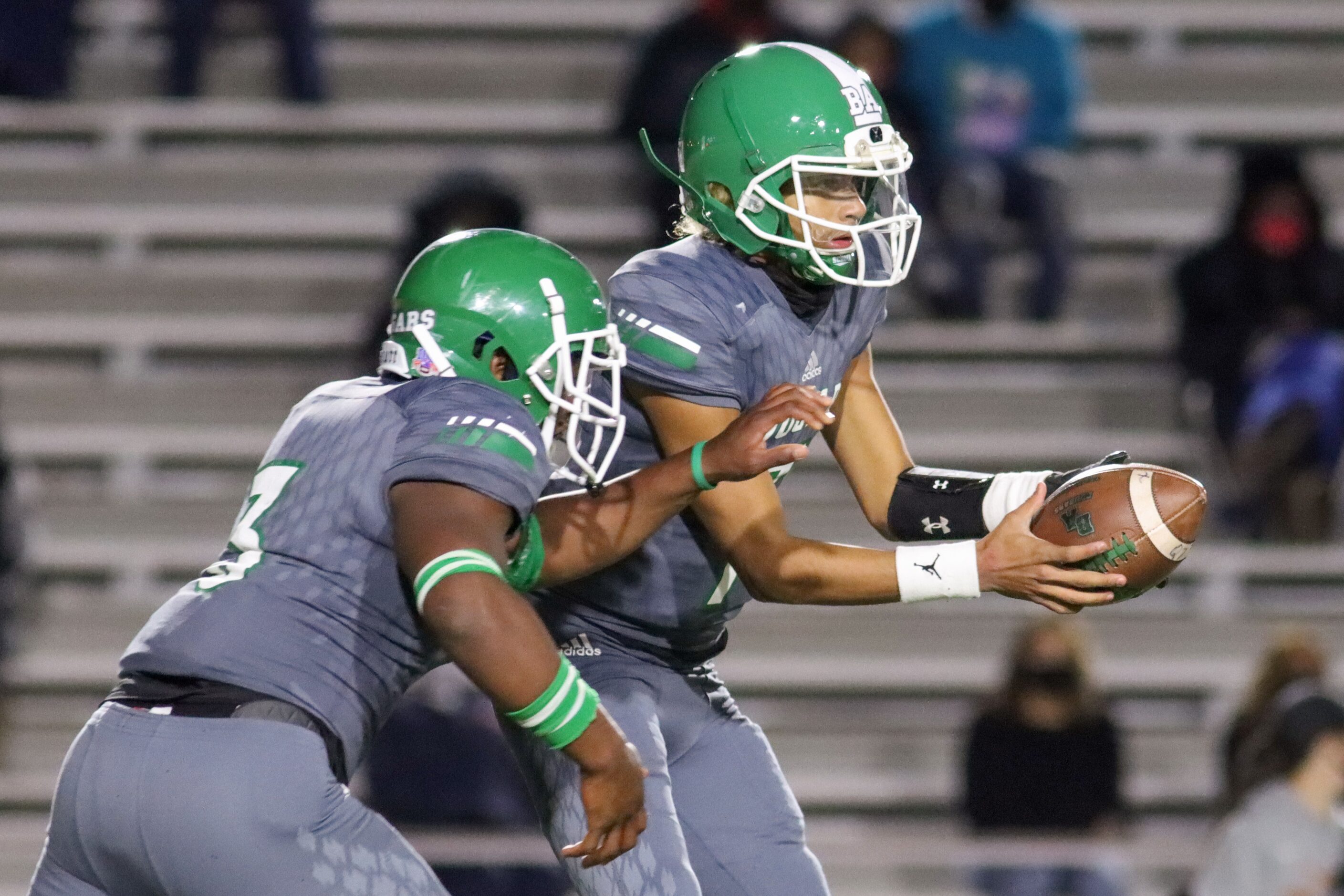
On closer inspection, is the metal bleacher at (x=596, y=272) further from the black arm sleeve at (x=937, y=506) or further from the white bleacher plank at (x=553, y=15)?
the black arm sleeve at (x=937, y=506)

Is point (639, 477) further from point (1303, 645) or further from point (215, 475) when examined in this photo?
point (215, 475)

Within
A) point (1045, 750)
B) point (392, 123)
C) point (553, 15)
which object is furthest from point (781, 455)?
point (553, 15)

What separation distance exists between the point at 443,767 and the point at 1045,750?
1536 millimetres

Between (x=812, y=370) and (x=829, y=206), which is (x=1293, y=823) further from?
(x=829, y=206)

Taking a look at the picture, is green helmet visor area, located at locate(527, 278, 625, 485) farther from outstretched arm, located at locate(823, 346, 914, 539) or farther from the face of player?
outstretched arm, located at locate(823, 346, 914, 539)

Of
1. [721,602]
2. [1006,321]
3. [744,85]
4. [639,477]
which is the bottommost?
[1006,321]

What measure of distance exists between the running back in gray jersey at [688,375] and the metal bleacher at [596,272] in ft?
8.44

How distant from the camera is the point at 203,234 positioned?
691cm

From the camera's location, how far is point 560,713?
244 cm

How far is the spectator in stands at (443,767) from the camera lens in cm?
516

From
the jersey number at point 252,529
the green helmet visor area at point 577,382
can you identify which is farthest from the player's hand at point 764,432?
the jersey number at point 252,529

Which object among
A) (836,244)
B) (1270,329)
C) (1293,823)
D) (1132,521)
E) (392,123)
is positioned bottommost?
(1293,823)

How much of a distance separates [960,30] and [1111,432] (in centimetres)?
135

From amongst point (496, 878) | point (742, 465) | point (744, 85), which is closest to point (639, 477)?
point (742, 465)
